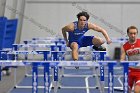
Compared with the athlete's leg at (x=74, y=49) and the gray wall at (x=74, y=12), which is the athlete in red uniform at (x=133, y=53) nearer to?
the athlete's leg at (x=74, y=49)

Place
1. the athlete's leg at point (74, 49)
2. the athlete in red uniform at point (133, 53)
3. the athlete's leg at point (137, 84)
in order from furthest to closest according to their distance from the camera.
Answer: the athlete's leg at point (74, 49) < the athlete in red uniform at point (133, 53) < the athlete's leg at point (137, 84)

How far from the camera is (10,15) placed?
14781 millimetres

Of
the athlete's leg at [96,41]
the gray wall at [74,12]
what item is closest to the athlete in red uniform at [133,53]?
the athlete's leg at [96,41]

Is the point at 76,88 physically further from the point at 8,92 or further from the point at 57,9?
the point at 57,9

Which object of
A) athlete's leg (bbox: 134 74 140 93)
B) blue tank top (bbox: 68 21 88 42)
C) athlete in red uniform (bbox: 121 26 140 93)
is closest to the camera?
athlete's leg (bbox: 134 74 140 93)

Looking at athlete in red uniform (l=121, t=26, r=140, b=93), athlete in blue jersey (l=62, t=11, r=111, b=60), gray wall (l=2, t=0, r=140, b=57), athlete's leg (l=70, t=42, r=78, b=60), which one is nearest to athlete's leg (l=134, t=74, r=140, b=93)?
athlete in red uniform (l=121, t=26, r=140, b=93)

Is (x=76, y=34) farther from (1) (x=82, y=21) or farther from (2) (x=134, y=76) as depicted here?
(2) (x=134, y=76)

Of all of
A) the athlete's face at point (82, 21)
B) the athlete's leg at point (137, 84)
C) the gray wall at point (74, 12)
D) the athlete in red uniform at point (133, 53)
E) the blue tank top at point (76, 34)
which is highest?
the gray wall at point (74, 12)

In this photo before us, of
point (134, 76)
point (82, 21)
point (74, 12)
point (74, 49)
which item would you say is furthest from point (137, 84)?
point (74, 12)

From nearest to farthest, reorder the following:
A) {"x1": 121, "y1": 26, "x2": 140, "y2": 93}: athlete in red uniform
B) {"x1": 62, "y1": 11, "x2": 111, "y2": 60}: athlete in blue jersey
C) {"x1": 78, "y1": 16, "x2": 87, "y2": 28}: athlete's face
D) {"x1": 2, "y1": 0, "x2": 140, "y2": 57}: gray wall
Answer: {"x1": 121, "y1": 26, "x2": 140, "y2": 93}: athlete in red uniform, {"x1": 78, "y1": 16, "x2": 87, "y2": 28}: athlete's face, {"x1": 62, "y1": 11, "x2": 111, "y2": 60}: athlete in blue jersey, {"x1": 2, "y1": 0, "x2": 140, "y2": 57}: gray wall

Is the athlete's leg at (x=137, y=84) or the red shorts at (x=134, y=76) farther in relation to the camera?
the red shorts at (x=134, y=76)

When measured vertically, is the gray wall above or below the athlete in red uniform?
above

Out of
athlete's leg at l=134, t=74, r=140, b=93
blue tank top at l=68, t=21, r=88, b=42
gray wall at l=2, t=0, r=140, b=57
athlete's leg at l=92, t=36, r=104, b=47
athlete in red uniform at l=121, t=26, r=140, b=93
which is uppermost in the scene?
gray wall at l=2, t=0, r=140, b=57

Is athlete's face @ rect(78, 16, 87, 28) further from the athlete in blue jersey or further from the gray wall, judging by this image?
the gray wall
